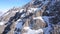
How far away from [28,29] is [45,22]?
10442 millimetres

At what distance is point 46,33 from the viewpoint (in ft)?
265

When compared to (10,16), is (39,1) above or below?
above

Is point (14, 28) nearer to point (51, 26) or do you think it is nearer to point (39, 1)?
point (51, 26)

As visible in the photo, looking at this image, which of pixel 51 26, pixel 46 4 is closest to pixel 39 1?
pixel 46 4

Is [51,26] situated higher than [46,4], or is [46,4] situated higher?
[46,4]

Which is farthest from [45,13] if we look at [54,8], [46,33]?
[46,33]

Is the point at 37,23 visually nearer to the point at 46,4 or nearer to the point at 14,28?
the point at 14,28

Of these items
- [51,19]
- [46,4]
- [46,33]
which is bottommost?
[46,33]

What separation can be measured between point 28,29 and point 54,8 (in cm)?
2362

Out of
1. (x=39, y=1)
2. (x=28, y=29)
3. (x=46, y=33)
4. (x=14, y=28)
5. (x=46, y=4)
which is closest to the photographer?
(x=46, y=33)

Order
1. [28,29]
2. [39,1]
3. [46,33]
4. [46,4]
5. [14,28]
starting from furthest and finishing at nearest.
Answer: [39,1] < [46,4] < [14,28] < [28,29] < [46,33]

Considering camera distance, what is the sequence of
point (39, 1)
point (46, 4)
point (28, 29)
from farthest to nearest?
1. point (39, 1)
2. point (46, 4)
3. point (28, 29)

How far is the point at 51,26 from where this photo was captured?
83.4m

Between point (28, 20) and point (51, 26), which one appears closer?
point (51, 26)
